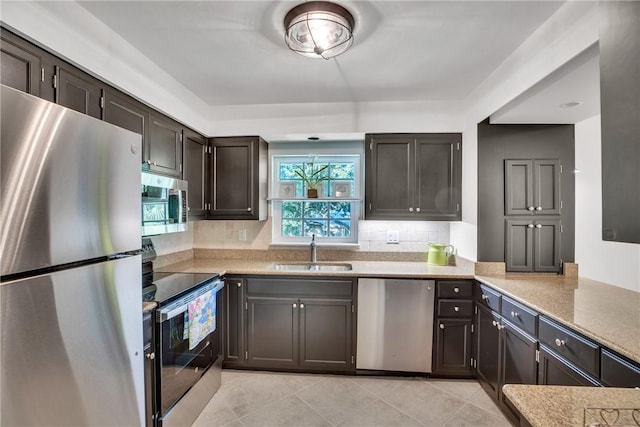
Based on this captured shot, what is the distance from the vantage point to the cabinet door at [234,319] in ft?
8.75

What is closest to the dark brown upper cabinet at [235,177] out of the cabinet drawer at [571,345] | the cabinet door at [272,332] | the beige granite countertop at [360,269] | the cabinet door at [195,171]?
the cabinet door at [195,171]

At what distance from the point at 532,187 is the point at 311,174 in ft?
6.80

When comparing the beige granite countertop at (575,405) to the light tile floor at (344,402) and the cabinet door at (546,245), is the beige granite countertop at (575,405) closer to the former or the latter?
the light tile floor at (344,402)

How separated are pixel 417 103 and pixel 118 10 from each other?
7.79 feet

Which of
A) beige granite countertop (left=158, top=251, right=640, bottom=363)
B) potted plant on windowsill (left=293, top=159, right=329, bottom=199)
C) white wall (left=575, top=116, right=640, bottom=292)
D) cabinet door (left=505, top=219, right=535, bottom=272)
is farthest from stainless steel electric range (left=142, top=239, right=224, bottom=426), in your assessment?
white wall (left=575, top=116, right=640, bottom=292)

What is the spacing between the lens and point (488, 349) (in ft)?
7.59

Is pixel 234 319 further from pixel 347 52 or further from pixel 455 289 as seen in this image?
pixel 347 52

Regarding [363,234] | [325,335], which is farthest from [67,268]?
[363,234]

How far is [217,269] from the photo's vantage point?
8.86 ft

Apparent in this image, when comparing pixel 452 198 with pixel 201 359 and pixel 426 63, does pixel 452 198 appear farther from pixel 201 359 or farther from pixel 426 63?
pixel 201 359

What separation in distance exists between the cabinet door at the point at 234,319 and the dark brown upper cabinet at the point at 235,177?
0.71 m

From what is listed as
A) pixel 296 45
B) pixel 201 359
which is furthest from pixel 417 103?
pixel 201 359

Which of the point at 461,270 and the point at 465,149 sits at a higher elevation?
the point at 465,149

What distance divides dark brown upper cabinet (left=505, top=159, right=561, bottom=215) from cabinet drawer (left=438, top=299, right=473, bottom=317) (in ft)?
2.81
